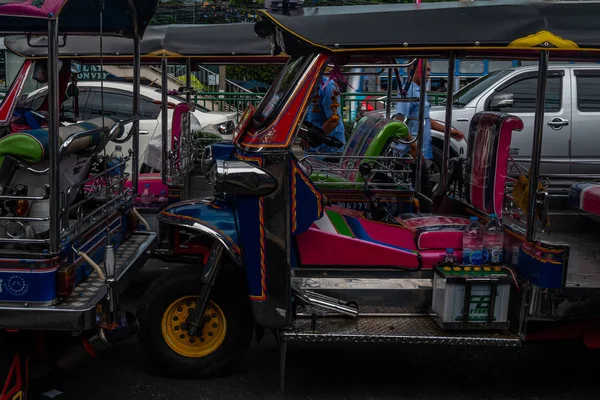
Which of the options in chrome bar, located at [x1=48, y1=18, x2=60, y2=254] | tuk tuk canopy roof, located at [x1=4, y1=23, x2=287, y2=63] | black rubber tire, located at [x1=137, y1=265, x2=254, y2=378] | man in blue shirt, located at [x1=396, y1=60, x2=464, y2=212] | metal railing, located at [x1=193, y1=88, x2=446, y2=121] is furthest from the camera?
metal railing, located at [x1=193, y1=88, x2=446, y2=121]

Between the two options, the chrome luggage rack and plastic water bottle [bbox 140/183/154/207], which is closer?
the chrome luggage rack

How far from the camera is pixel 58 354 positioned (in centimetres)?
419

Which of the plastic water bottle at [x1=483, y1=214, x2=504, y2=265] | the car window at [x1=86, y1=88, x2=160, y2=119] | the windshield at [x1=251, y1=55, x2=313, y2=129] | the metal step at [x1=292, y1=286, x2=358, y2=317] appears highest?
the windshield at [x1=251, y1=55, x2=313, y2=129]

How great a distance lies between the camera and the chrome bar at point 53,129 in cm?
357

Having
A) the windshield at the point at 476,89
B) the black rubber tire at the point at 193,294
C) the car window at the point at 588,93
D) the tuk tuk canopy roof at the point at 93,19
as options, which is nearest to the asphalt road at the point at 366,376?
the black rubber tire at the point at 193,294

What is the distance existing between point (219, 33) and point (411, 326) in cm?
398

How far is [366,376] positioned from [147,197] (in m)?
3.10

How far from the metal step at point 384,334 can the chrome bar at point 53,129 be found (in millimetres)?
1488

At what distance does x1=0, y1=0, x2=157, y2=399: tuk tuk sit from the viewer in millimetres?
3686

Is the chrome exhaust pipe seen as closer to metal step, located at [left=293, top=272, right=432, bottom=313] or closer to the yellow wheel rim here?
the yellow wheel rim

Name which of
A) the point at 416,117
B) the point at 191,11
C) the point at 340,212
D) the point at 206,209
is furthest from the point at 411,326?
Answer: the point at 191,11

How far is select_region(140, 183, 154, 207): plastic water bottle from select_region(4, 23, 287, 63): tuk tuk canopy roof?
1334 millimetres

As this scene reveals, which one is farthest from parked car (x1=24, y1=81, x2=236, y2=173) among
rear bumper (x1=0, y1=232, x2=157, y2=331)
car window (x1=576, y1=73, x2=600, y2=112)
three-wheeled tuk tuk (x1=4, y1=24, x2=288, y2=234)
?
rear bumper (x1=0, y1=232, x2=157, y2=331)

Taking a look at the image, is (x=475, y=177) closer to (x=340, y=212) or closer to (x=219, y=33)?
(x=340, y=212)
